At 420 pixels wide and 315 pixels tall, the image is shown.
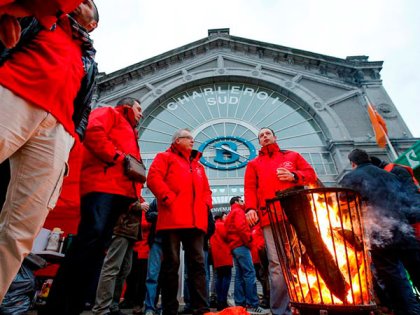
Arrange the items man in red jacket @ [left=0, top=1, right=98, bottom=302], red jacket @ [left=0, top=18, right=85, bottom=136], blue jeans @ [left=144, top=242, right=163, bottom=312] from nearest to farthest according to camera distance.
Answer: man in red jacket @ [left=0, top=1, right=98, bottom=302] → red jacket @ [left=0, top=18, right=85, bottom=136] → blue jeans @ [left=144, top=242, right=163, bottom=312]

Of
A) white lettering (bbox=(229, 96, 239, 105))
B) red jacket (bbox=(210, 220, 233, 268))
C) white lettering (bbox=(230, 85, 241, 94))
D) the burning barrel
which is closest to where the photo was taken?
the burning barrel

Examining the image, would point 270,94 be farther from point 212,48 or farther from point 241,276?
point 241,276

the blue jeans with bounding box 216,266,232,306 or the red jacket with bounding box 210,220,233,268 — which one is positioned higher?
the red jacket with bounding box 210,220,233,268

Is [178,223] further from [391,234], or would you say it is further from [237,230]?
[391,234]

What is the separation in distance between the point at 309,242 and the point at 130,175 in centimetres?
170

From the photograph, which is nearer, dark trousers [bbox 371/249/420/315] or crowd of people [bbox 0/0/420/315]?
crowd of people [bbox 0/0/420/315]

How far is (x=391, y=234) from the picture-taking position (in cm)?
326

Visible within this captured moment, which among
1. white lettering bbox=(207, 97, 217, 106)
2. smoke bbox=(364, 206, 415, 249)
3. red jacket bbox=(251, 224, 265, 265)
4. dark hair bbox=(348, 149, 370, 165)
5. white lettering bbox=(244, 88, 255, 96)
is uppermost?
white lettering bbox=(244, 88, 255, 96)

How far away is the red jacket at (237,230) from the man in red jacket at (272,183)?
174 centimetres

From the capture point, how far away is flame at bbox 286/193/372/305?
5.48 ft

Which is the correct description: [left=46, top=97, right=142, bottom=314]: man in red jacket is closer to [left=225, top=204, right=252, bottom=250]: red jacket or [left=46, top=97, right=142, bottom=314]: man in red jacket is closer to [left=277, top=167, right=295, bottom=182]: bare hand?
[left=277, top=167, right=295, bottom=182]: bare hand

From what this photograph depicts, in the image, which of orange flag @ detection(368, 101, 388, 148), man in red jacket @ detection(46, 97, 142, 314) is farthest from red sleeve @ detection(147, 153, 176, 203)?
orange flag @ detection(368, 101, 388, 148)

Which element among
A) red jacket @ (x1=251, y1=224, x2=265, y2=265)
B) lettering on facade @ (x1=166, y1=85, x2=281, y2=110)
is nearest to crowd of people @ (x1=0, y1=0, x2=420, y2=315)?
red jacket @ (x1=251, y1=224, x2=265, y2=265)

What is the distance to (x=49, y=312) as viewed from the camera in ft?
6.30
